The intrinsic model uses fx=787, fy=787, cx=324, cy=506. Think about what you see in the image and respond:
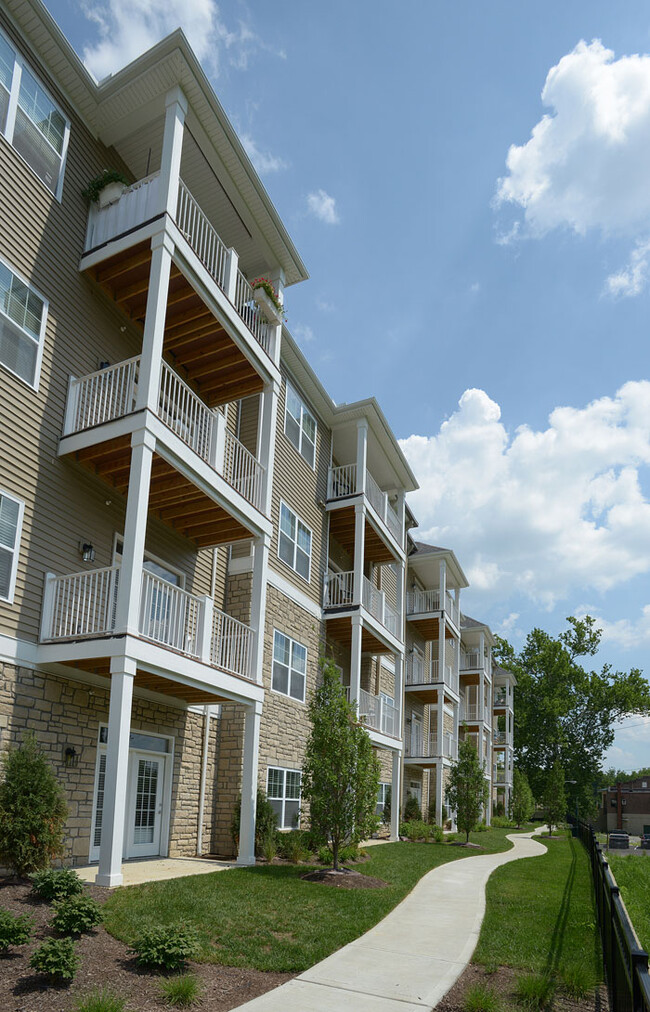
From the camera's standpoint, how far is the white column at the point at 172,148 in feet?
42.4

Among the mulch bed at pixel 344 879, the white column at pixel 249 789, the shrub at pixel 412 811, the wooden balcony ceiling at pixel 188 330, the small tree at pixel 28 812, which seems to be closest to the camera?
the small tree at pixel 28 812

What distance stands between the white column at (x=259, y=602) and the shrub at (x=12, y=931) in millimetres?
7967

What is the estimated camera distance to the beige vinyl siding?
1975 cm

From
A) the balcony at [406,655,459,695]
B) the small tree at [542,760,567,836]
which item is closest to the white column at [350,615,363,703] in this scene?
the balcony at [406,655,459,695]

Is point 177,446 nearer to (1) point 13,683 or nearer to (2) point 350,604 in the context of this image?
(1) point 13,683

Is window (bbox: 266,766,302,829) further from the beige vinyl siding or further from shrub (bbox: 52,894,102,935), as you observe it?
shrub (bbox: 52,894,102,935)

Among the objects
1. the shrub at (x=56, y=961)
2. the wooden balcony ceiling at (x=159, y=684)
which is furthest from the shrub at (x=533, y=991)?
the wooden balcony ceiling at (x=159, y=684)

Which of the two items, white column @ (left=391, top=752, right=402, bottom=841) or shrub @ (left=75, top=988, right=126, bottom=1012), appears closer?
shrub @ (left=75, top=988, right=126, bottom=1012)

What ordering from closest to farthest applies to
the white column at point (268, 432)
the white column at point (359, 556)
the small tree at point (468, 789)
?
the white column at point (268, 432)
the white column at point (359, 556)
the small tree at point (468, 789)

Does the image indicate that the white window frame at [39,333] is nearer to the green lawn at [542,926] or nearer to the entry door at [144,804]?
the entry door at [144,804]

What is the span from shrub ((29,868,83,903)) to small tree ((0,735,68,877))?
0.80 metres

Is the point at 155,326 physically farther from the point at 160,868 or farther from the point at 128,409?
the point at 160,868

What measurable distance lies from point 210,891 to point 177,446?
6.54 meters

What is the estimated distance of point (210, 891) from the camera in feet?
33.9
